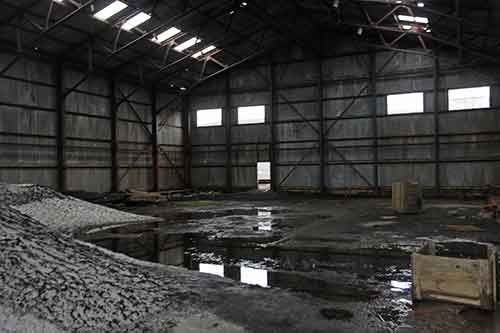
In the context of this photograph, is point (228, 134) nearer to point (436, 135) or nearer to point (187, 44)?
point (187, 44)

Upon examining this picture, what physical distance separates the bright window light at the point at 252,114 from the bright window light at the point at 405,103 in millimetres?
7782

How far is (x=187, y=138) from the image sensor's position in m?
27.2

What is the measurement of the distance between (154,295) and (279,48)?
22.2m

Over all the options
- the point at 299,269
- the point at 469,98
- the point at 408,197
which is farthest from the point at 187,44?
the point at 299,269

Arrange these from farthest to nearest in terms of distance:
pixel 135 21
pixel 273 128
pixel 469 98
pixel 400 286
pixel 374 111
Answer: pixel 273 128 < pixel 374 111 < pixel 469 98 < pixel 135 21 < pixel 400 286

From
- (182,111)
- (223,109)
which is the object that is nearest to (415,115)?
(223,109)

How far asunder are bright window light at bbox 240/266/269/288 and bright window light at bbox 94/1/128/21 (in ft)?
43.2

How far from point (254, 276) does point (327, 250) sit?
230cm

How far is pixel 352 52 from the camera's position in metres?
23.1

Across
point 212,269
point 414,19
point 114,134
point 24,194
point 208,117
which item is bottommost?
point 212,269

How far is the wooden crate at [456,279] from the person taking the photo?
4.54 meters

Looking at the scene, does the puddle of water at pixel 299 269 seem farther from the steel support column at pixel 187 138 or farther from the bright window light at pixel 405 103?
the steel support column at pixel 187 138

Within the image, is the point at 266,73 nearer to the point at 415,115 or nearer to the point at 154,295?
the point at 415,115

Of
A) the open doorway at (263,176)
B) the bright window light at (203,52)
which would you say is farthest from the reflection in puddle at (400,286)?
the open doorway at (263,176)
